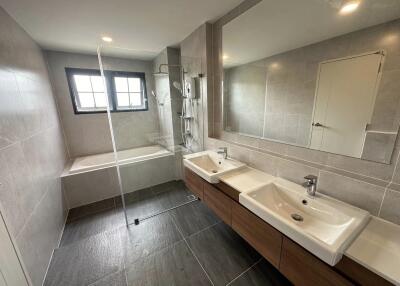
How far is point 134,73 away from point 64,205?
225 centimetres

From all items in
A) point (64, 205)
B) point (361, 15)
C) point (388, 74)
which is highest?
point (361, 15)

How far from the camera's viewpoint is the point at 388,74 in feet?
2.85

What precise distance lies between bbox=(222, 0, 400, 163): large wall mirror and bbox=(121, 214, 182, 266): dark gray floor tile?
4.89 feet

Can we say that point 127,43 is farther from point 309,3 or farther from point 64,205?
point 64,205

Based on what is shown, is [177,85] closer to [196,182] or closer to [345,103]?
[196,182]

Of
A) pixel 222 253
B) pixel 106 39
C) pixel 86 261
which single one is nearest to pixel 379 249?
pixel 222 253

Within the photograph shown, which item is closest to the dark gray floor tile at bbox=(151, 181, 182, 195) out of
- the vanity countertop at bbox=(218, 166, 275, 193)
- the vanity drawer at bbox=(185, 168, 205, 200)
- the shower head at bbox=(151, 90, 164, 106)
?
the vanity drawer at bbox=(185, 168, 205, 200)

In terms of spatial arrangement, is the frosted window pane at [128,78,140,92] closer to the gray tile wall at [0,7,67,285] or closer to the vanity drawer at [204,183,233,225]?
the gray tile wall at [0,7,67,285]

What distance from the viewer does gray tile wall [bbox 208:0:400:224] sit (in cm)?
88

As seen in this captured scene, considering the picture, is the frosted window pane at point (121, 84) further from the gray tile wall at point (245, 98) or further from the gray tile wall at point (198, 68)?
the gray tile wall at point (245, 98)

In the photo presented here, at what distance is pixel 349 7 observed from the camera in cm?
97

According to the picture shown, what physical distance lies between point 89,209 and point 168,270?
1.65m

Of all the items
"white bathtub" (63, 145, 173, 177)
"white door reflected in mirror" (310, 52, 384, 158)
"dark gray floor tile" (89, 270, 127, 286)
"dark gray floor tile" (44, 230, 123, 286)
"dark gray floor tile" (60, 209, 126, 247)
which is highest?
"white door reflected in mirror" (310, 52, 384, 158)

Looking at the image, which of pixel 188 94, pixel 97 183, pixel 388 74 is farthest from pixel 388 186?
pixel 97 183
